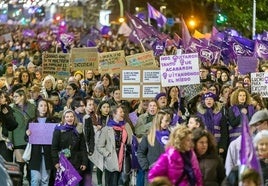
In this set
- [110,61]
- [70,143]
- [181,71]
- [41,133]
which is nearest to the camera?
[70,143]

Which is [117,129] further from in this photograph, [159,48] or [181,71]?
[159,48]

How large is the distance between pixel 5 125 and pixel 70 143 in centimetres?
117

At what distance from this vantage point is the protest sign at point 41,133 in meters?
14.7

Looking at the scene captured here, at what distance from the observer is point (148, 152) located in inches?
535

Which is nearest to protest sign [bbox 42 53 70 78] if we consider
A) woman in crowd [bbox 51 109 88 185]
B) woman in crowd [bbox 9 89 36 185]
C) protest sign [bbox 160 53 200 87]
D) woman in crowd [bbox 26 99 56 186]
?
protest sign [bbox 160 53 200 87]

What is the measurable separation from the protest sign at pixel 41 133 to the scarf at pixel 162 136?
6.21ft

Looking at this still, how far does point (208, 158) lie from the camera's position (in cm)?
1087

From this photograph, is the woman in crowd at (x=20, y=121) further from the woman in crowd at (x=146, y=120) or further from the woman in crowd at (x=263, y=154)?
the woman in crowd at (x=263, y=154)

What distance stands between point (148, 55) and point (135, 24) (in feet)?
36.2

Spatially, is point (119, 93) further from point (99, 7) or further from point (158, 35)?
point (99, 7)

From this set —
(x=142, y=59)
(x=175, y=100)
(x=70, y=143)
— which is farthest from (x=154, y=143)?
(x=142, y=59)

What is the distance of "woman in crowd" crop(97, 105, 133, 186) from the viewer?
48.5 ft

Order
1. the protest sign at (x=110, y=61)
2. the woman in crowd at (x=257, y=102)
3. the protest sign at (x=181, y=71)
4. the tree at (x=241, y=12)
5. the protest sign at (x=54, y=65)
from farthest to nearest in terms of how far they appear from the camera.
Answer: the tree at (x=241, y=12), the protest sign at (x=54, y=65), the protest sign at (x=110, y=61), the protest sign at (x=181, y=71), the woman in crowd at (x=257, y=102)

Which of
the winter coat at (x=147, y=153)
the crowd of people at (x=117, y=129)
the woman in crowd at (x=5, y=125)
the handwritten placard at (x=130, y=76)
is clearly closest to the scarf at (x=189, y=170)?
the crowd of people at (x=117, y=129)
